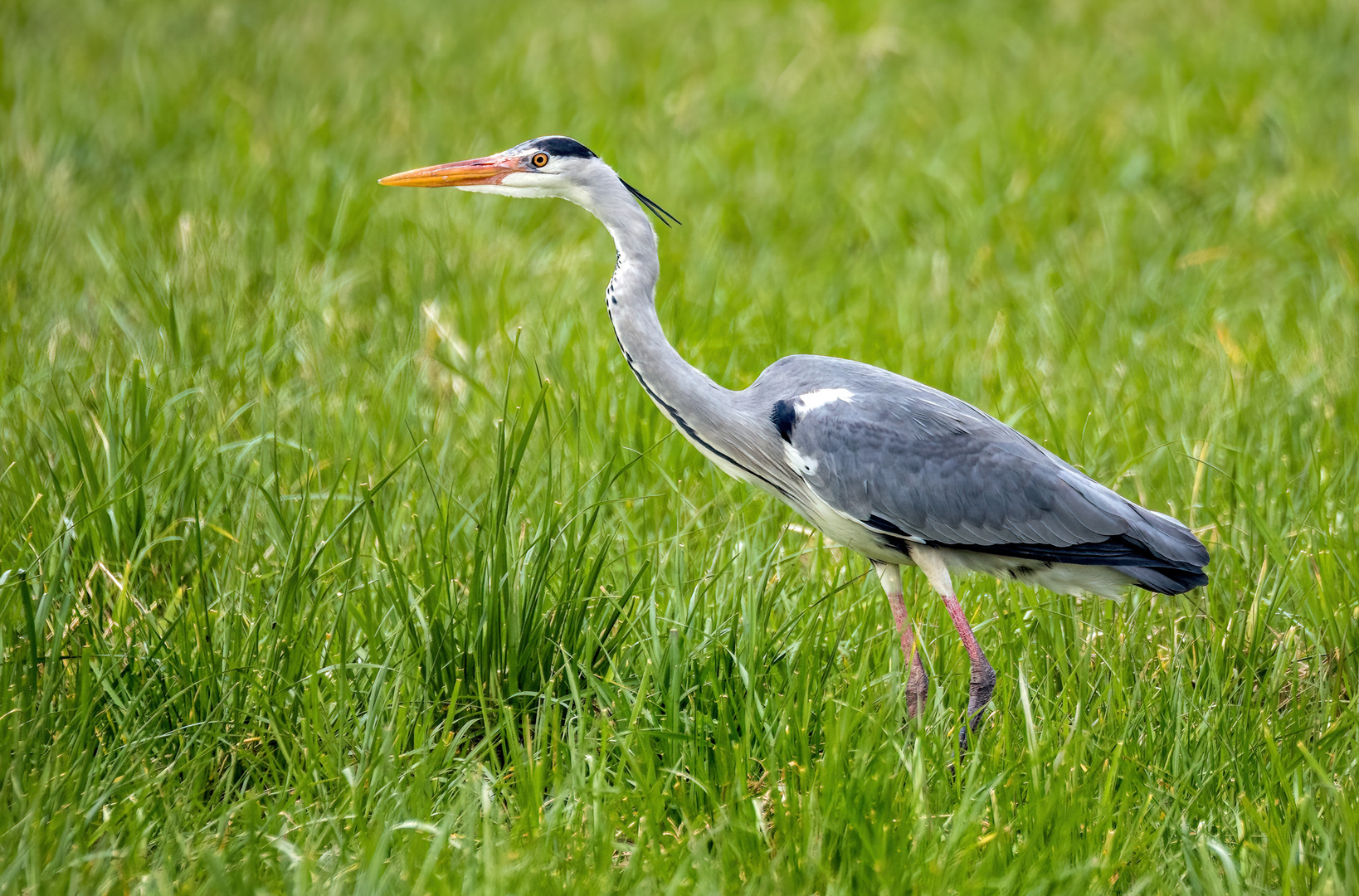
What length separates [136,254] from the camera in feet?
18.6

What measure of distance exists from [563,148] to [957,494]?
4.86ft

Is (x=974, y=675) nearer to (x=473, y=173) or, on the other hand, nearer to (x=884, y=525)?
(x=884, y=525)

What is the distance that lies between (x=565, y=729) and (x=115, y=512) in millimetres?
1418

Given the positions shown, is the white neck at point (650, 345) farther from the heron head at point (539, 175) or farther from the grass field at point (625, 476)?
the grass field at point (625, 476)

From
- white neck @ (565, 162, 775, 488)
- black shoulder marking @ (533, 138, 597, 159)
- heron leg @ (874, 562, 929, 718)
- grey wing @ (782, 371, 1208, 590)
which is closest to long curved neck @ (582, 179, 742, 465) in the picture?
white neck @ (565, 162, 775, 488)

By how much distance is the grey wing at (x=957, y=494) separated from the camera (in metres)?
3.44

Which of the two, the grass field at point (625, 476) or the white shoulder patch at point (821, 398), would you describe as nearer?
the grass field at point (625, 476)

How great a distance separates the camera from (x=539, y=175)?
360 centimetres

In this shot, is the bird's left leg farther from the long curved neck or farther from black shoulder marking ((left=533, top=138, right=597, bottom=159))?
black shoulder marking ((left=533, top=138, right=597, bottom=159))

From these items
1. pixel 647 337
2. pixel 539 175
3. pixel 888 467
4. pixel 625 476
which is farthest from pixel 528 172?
pixel 888 467

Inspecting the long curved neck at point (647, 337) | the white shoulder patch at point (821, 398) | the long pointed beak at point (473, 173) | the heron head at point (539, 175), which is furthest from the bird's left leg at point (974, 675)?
the long pointed beak at point (473, 173)

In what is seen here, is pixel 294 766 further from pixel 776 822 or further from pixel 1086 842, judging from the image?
pixel 1086 842

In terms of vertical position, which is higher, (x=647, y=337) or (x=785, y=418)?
(x=647, y=337)

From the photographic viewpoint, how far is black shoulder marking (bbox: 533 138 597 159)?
3.58 metres
